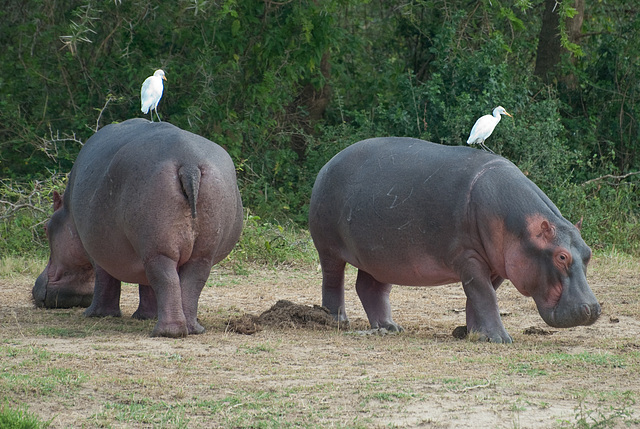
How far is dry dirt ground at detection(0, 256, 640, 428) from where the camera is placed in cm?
418

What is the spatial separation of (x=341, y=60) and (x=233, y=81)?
9.07ft

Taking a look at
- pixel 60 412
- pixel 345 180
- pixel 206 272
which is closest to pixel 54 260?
pixel 206 272

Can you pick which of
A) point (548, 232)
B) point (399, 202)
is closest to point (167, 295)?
point (399, 202)

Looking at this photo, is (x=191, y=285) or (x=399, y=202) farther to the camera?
(x=399, y=202)

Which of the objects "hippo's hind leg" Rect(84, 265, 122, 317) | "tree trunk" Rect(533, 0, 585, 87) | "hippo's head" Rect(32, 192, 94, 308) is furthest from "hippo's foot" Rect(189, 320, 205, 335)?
"tree trunk" Rect(533, 0, 585, 87)

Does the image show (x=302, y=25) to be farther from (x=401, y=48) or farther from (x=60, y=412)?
(x=60, y=412)

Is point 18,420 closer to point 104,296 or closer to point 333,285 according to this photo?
point 104,296

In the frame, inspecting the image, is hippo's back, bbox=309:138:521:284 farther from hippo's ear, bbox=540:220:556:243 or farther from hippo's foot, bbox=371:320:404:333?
hippo's ear, bbox=540:220:556:243

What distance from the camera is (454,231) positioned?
6.28 meters

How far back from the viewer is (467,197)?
20.6ft

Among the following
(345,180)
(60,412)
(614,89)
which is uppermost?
(614,89)

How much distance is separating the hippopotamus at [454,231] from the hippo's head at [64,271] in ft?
6.28

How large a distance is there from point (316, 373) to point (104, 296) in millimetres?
2591

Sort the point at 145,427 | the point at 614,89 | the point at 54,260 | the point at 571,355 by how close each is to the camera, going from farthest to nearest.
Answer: the point at 614,89 < the point at 54,260 < the point at 571,355 < the point at 145,427
